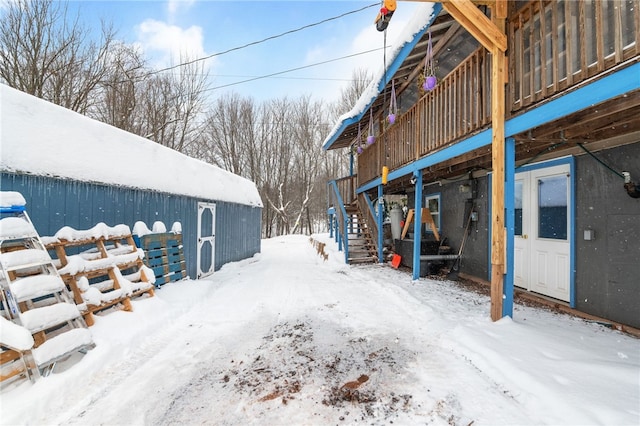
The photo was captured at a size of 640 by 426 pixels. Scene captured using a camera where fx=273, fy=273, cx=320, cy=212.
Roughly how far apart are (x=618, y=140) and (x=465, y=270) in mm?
4110

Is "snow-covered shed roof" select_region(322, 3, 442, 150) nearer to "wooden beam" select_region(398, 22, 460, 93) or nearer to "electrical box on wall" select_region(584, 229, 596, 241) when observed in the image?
"wooden beam" select_region(398, 22, 460, 93)

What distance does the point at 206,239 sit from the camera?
7.09 meters

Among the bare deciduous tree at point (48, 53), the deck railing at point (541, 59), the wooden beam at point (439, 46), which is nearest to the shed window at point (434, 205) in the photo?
the deck railing at point (541, 59)

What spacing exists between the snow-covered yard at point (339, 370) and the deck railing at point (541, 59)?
279cm

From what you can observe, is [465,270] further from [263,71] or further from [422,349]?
[263,71]

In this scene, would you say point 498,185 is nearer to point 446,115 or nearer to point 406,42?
point 446,115

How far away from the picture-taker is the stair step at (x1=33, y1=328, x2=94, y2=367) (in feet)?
7.73

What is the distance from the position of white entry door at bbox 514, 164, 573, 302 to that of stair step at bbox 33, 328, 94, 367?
6.67 metres

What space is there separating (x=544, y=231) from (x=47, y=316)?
23.5ft

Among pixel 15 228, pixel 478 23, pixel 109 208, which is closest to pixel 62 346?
pixel 15 228

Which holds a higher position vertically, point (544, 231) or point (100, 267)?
point (544, 231)

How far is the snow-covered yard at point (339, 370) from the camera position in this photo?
6.77 ft

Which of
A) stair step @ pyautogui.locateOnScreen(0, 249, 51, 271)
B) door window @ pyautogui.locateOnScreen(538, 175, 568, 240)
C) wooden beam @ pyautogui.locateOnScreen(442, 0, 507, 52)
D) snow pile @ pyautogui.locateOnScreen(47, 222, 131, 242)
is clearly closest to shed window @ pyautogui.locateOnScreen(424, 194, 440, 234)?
door window @ pyautogui.locateOnScreen(538, 175, 568, 240)

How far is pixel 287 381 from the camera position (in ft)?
8.23
